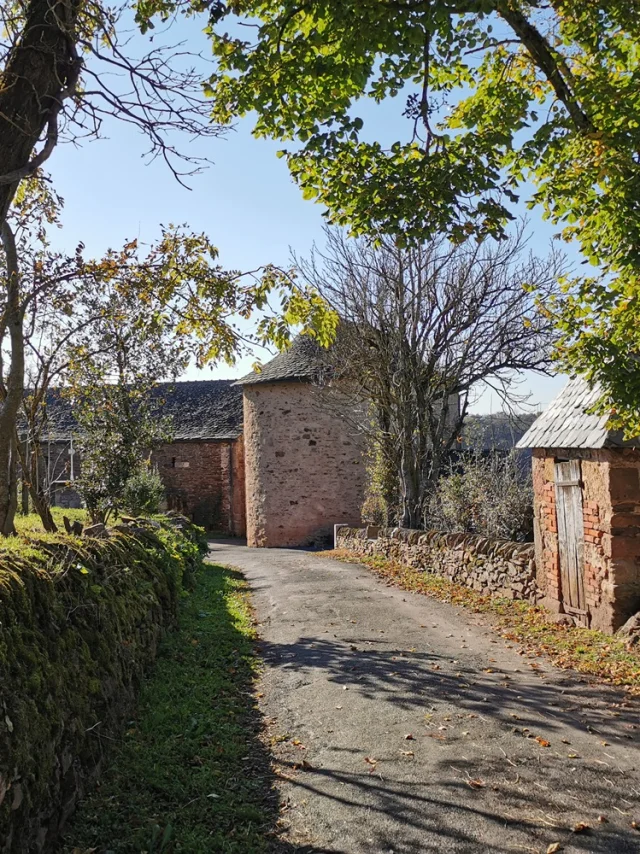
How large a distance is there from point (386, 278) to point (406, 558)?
6.55m

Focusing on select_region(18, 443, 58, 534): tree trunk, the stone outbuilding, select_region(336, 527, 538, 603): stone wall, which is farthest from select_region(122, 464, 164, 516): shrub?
the stone outbuilding

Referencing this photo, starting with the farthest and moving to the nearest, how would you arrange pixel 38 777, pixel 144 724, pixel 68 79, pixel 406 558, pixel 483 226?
pixel 406 558, pixel 483 226, pixel 144 724, pixel 68 79, pixel 38 777

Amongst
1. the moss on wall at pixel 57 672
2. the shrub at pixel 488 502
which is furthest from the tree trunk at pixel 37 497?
the shrub at pixel 488 502

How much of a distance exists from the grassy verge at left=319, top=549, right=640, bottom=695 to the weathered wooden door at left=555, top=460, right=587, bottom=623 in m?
0.35

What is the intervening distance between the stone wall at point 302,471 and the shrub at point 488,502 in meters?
7.06

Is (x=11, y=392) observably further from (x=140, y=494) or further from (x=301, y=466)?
(x=301, y=466)

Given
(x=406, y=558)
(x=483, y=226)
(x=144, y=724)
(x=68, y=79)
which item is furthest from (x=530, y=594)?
(x=68, y=79)

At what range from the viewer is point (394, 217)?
20.9ft

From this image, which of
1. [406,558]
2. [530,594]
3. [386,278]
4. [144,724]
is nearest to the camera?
[144,724]

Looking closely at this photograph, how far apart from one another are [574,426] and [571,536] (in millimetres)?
1392

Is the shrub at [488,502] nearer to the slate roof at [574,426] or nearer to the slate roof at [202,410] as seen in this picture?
the slate roof at [574,426]

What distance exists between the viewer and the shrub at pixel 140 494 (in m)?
15.0

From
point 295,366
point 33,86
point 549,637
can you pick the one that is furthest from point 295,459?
point 33,86

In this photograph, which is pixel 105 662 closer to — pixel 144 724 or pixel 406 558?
pixel 144 724
